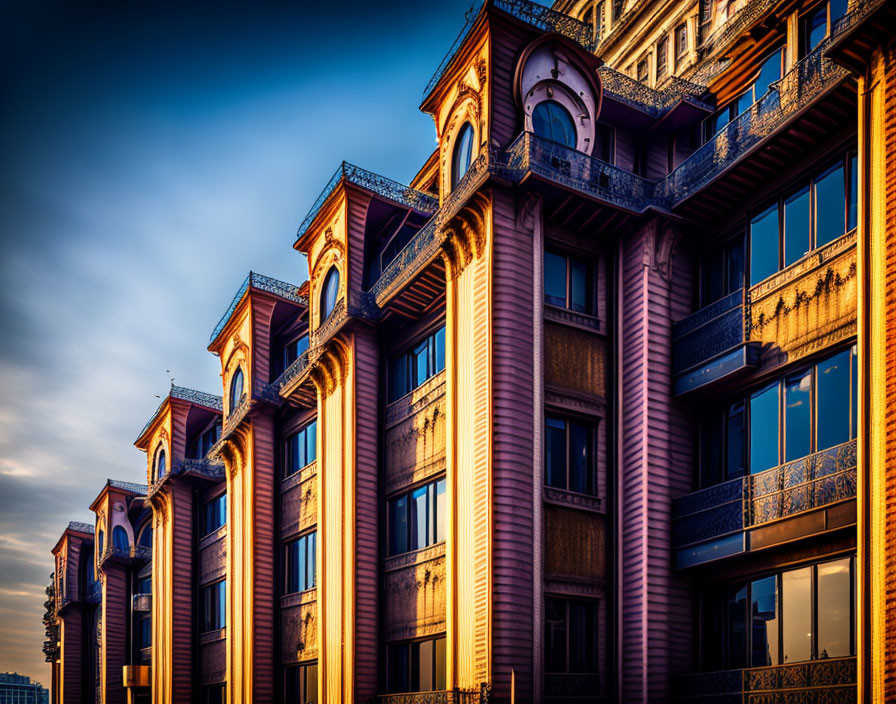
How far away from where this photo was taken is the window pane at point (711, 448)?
26453 millimetres

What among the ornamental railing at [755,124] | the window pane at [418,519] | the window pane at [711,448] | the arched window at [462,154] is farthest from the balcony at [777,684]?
the arched window at [462,154]

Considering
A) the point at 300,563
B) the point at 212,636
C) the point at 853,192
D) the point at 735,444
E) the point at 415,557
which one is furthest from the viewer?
the point at 212,636

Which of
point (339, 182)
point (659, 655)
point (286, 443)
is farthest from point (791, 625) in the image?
point (286, 443)

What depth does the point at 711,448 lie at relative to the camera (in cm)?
2683

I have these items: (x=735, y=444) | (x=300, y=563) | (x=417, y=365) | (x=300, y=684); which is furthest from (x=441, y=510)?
(x=300, y=684)

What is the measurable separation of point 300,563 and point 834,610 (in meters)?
23.7

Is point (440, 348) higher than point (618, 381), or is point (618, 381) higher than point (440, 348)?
point (440, 348)

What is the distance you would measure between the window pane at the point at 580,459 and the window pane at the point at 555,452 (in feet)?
0.76

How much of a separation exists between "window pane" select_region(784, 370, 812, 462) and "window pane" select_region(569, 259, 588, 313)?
6.63 meters

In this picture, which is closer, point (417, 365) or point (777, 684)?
point (777, 684)

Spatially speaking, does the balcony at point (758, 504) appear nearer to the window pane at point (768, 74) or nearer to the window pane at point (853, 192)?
the window pane at point (853, 192)

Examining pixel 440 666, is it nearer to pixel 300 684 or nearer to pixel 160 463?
pixel 300 684

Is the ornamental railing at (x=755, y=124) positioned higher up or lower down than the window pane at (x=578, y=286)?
higher up

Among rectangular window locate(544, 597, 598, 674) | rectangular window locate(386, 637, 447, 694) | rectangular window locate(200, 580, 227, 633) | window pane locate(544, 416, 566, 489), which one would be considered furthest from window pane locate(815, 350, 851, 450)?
rectangular window locate(200, 580, 227, 633)
